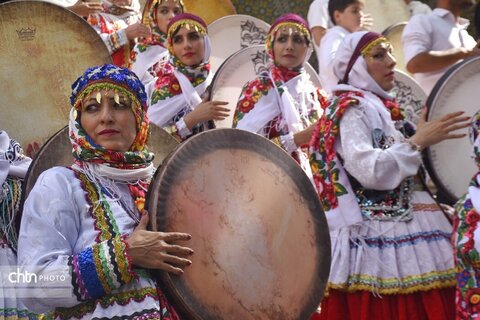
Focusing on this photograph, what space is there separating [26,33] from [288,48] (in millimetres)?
1667

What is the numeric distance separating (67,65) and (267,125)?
1.22 m

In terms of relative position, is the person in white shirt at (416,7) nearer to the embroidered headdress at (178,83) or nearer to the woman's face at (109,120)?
the embroidered headdress at (178,83)

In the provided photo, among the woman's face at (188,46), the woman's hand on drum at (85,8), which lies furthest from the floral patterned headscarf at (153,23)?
the woman's face at (188,46)

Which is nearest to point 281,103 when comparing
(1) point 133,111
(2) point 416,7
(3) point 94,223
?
(1) point 133,111

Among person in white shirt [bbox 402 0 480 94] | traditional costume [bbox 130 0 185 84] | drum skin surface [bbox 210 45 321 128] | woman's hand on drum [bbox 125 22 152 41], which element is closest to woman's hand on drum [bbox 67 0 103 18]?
woman's hand on drum [bbox 125 22 152 41]

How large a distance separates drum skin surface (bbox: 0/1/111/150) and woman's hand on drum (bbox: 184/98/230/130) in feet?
2.30

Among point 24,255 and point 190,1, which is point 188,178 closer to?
point 24,255

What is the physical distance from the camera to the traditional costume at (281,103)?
530 centimetres

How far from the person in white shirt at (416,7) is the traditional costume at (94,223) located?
6.16m

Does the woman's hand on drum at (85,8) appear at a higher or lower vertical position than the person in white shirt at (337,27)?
higher

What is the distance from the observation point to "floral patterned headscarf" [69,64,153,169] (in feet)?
9.63

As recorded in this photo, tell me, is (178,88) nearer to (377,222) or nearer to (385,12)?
(377,222)

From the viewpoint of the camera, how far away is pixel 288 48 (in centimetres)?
567

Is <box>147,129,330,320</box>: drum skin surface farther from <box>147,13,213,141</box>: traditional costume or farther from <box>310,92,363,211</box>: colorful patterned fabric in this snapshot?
<box>147,13,213,141</box>: traditional costume
